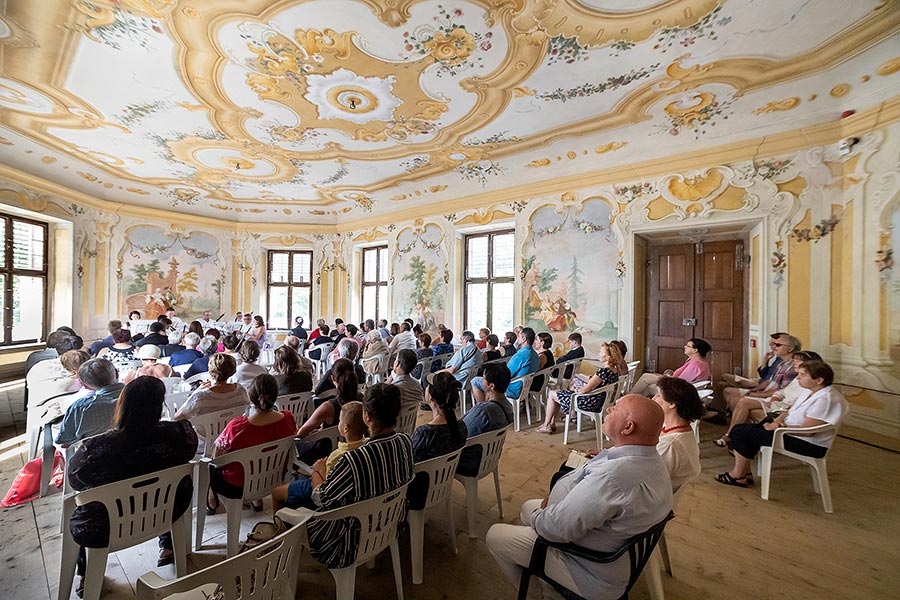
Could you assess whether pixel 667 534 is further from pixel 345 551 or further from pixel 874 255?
pixel 874 255

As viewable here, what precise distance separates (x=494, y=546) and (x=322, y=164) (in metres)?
6.18

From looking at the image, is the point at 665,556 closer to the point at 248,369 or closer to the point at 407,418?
the point at 407,418

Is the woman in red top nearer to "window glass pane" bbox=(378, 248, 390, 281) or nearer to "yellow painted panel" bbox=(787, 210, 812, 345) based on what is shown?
"yellow painted panel" bbox=(787, 210, 812, 345)

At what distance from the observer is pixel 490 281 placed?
715 centimetres

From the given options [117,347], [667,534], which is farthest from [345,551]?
[117,347]

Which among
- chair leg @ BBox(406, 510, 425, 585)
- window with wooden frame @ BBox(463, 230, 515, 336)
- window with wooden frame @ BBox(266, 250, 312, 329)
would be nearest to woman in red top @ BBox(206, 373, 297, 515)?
chair leg @ BBox(406, 510, 425, 585)

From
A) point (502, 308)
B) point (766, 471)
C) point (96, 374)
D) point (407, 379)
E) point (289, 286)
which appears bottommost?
point (766, 471)

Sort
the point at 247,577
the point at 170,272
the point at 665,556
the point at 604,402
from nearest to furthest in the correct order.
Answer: the point at 247,577
the point at 665,556
the point at 604,402
the point at 170,272

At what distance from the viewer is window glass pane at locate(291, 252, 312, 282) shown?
9812 mm

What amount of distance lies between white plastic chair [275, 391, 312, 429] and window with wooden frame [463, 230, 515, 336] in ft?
14.5

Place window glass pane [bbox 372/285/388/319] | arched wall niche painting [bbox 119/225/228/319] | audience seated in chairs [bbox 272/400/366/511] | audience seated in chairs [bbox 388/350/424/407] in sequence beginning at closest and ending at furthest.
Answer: audience seated in chairs [bbox 272/400/366/511] < audience seated in chairs [bbox 388/350/424/407] < arched wall niche painting [bbox 119/225/228/319] < window glass pane [bbox 372/285/388/319]

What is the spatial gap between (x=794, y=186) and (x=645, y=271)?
1.89 metres

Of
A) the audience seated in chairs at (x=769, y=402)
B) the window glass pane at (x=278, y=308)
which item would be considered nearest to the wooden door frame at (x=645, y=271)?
the audience seated in chairs at (x=769, y=402)

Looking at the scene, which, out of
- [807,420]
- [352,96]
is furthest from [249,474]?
[352,96]
